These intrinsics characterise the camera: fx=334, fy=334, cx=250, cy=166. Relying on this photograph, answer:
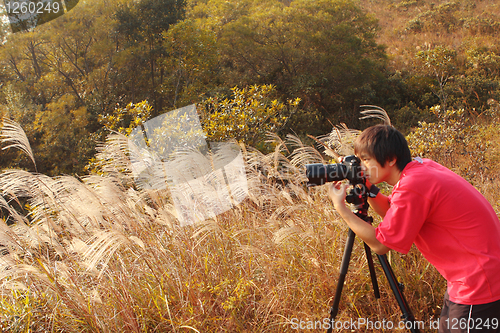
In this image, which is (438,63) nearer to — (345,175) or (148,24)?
(148,24)

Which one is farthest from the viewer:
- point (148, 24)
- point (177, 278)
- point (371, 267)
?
point (148, 24)

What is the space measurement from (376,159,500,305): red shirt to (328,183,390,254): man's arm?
0.15 feet

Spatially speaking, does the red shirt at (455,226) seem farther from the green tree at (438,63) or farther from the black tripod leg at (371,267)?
Result: the green tree at (438,63)

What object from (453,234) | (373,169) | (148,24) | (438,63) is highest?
(148,24)

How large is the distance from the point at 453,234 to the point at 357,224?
17.1 inches

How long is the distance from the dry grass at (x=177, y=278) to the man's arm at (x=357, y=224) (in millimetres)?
479

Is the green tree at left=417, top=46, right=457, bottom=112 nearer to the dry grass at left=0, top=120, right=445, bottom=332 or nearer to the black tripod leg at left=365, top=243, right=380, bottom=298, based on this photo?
the dry grass at left=0, top=120, right=445, bottom=332

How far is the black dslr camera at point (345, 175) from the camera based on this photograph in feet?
5.51

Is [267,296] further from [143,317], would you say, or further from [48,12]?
[48,12]

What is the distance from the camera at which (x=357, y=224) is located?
163 cm

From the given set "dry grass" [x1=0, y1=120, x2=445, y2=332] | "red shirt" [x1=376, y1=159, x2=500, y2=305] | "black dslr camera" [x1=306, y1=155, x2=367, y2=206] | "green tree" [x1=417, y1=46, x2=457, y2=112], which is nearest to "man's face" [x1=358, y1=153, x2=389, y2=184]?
"black dslr camera" [x1=306, y1=155, x2=367, y2=206]

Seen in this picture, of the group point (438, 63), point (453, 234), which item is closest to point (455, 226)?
point (453, 234)

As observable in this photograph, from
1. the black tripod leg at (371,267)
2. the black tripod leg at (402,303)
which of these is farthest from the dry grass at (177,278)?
the black tripod leg at (402,303)

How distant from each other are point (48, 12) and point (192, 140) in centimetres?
1255
